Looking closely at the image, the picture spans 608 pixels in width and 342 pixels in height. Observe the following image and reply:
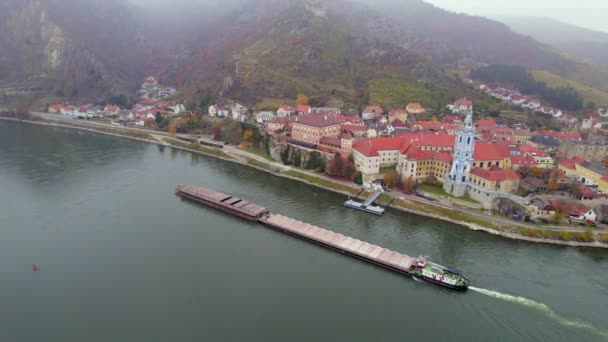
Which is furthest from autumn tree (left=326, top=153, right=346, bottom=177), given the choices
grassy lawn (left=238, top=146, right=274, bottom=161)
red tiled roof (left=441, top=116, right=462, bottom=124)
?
red tiled roof (left=441, top=116, right=462, bottom=124)

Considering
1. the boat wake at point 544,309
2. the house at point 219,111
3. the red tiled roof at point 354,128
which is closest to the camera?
the boat wake at point 544,309

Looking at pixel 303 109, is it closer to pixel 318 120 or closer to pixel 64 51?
pixel 318 120

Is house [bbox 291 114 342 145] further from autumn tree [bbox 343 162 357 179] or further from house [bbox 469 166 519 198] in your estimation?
house [bbox 469 166 519 198]

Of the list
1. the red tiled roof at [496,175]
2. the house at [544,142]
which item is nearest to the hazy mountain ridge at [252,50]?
the house at [544,142]

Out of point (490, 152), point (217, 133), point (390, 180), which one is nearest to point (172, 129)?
point (217, 133)

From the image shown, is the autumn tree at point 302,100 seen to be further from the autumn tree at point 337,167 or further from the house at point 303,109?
the autumn tree at point 337,167

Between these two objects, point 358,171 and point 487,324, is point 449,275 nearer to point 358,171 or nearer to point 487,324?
point 487,324

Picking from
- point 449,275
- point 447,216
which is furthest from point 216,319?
point 447,216
